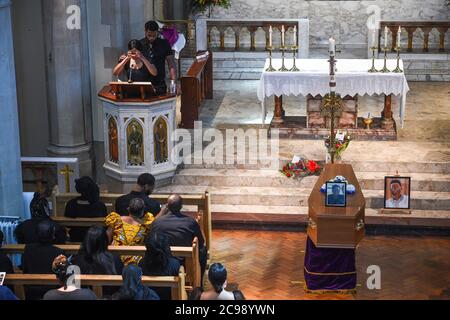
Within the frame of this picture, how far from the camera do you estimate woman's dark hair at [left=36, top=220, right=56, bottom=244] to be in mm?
8148

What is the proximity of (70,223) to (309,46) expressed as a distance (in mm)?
11741

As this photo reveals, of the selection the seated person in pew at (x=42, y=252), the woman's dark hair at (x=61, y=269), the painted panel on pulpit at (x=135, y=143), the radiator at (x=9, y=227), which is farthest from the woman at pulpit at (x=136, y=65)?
the woman's dark hair at (x=61, y=269)

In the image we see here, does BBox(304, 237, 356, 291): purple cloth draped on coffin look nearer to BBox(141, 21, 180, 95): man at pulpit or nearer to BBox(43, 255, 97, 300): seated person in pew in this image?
BBox(43, 255, 97, 300): seated person in pew

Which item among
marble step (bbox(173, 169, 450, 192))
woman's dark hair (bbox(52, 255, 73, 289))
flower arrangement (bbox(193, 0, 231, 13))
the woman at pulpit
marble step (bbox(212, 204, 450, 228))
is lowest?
marble step (bbox(212, 204, 450, 228))

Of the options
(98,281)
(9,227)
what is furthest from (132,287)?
(9,227)

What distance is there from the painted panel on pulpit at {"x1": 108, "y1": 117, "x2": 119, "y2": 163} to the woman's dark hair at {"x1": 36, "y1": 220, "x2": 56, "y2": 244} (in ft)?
14.7

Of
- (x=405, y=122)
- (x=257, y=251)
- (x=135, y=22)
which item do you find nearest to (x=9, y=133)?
(x=257, y=251)

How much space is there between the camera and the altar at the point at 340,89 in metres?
13.8

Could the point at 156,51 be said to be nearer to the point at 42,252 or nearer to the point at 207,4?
the point at 42,252

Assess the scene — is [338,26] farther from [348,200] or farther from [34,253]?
[34,253]

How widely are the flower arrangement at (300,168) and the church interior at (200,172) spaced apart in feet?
0.06

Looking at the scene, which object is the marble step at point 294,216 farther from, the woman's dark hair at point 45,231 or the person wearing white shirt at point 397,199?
the woman's dark hair at point 45,231

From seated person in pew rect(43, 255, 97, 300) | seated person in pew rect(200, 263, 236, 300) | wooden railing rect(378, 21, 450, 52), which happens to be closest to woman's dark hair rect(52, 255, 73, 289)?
seated person in pew rect(43, 255, 97, 300)

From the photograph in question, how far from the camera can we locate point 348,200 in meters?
9.93
